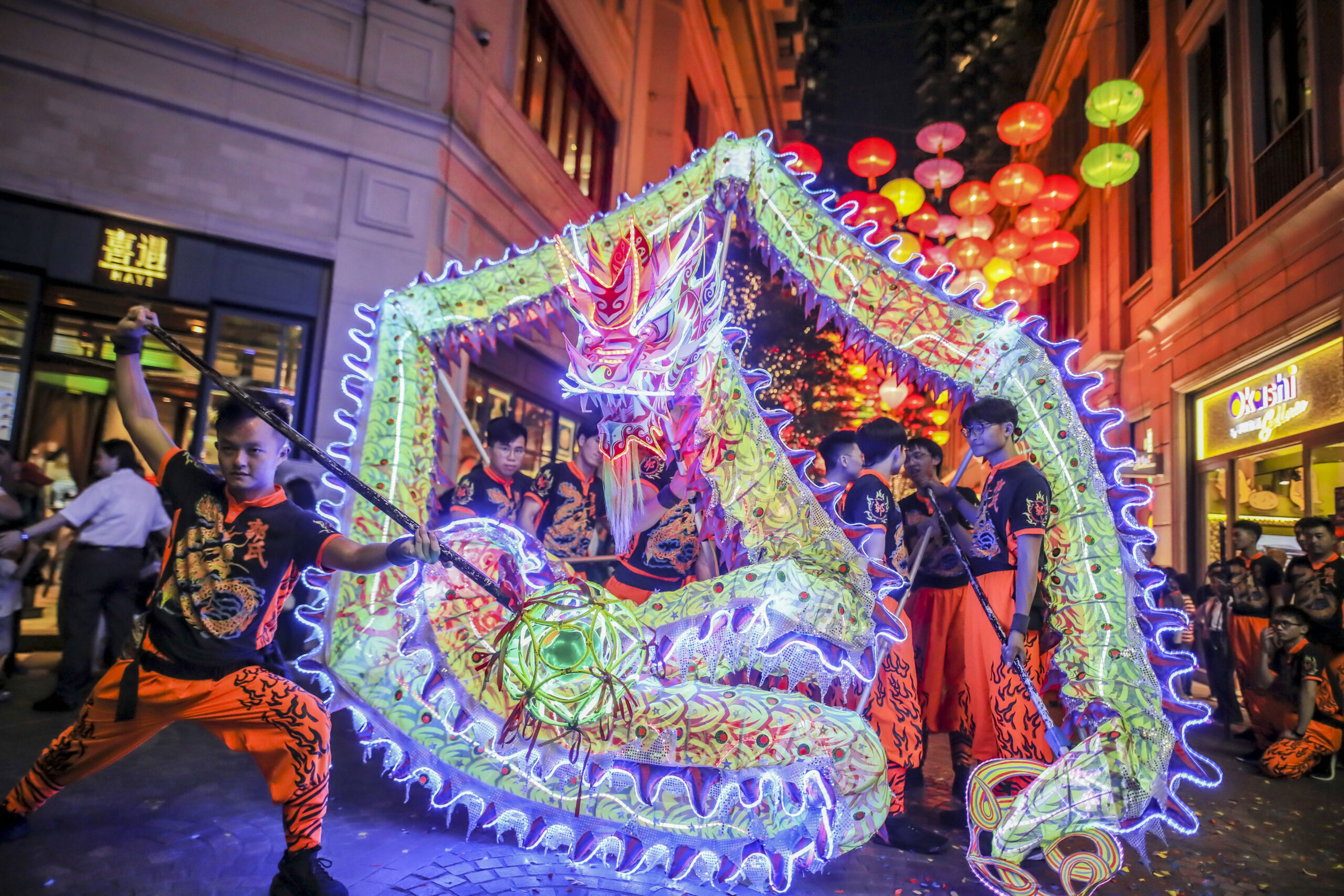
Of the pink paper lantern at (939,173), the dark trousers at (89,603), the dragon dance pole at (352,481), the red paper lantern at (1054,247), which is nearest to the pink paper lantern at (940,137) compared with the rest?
the pink paper lantern at (939,173)

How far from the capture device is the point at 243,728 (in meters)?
2.48

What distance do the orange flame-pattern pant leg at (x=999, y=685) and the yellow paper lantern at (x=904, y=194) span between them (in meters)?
6.84

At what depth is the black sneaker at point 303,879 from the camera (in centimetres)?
235

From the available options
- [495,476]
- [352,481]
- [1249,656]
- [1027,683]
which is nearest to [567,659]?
[352,481]

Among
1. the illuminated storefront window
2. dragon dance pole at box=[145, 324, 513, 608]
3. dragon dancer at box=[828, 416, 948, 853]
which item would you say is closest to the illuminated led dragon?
dragon dancer at box=[828, 416, 948, 853]

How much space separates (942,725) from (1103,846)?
1065 millimetres

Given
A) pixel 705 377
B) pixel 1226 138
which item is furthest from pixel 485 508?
pixel 1226 138

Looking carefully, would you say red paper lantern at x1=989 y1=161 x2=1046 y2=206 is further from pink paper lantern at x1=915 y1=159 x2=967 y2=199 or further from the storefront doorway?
the storefront doorway

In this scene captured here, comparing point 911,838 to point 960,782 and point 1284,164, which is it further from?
point 1284,164

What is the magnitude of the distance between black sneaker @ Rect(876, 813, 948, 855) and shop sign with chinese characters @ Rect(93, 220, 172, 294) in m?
6.22

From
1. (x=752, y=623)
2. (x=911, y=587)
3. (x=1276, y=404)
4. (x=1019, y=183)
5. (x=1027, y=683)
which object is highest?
(x=1019, y=183)

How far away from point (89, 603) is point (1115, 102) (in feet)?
30.7

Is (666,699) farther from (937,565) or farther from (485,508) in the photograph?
(485,508)

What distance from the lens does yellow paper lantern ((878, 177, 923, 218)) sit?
30.0 feet
